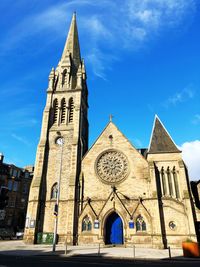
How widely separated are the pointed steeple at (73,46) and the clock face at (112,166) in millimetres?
19318

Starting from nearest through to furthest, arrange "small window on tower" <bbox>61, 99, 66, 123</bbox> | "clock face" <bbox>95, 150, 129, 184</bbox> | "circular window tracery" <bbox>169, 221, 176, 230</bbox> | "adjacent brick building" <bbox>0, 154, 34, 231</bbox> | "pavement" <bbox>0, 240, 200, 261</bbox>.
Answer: "pavement" <bbox>0, 240, 200, 261</bbox>
"circular window tracery" <bbox>169, 221, 176, 230</bbox>
"clock face" <bbox>95, 150, 129, 184</bbox>
"small window on tower" <bbox>61, 99, 66, 123</bbox>
"adjacent brick building" <bbox>0, 154, 34, 231</bbox>

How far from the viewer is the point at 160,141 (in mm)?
29484

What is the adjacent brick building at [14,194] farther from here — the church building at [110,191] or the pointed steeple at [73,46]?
the pointed steeple at [73,46]

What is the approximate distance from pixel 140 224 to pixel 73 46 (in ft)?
110

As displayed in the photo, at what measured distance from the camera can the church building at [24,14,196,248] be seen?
2383cm

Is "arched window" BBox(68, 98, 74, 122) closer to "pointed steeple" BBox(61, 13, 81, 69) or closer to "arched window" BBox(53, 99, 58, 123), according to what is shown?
"arched window" BBox(53, 99, 58, 123)

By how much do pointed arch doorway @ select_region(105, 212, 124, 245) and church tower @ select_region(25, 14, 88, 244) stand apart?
3.84m

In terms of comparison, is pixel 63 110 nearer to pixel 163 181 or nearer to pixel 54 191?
pixel 54 191

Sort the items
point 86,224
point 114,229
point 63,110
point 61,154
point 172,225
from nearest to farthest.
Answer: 1. point 61,154
2. point 172,225
3. point 86,224
4. point 114,229
5. point 63,110

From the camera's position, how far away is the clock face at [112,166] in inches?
1075

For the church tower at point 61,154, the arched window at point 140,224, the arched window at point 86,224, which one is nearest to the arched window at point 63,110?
the church tower at point 61,154

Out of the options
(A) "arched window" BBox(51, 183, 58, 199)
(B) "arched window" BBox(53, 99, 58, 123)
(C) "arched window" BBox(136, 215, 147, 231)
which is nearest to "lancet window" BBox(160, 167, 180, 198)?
(C) "arched window" BBox(136, 215, 147, 231)

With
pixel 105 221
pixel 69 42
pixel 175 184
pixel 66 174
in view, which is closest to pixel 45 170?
pixel 66 174

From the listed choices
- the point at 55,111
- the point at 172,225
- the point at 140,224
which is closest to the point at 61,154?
the point at 140,224
